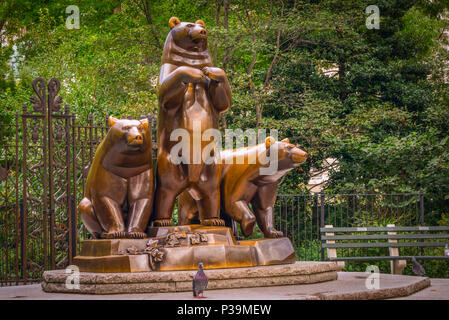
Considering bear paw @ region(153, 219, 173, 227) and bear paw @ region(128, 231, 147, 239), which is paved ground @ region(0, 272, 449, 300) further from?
bear paw @ region(153, 219, 173, 227)

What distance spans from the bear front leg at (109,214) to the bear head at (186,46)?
1.85 meters

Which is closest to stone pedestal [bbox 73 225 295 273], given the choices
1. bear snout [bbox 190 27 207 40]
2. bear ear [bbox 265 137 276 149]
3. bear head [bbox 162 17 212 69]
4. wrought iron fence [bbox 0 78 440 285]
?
bear ear [bbox 265 137 276 149]

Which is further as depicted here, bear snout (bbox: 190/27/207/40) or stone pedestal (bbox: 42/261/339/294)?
bear snout (bbox: 190/27/207/40)

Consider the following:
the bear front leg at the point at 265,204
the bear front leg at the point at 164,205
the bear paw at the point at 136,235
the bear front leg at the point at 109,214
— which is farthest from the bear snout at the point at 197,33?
the bear paw at the point at 136,235

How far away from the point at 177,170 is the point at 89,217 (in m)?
1.14

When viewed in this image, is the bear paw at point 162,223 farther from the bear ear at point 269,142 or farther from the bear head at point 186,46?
the bear head at point 186,46

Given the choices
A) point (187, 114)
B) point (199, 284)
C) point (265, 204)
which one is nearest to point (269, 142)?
point (265, 204)

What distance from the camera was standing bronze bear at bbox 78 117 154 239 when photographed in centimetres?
648

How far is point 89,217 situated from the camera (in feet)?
21.7

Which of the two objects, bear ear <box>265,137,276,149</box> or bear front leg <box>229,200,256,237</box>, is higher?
bear ear <box>265,137,276,149</box>

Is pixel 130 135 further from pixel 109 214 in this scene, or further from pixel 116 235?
pixel 116 235

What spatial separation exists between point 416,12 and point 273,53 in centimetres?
538

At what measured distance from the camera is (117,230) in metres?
6.49

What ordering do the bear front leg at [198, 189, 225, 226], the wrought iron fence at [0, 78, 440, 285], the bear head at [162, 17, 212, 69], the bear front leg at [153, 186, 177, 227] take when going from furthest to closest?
the wrought iron fence at [0, 78, 440, 285], the bear head at [162, 17, 212, 69], the bear front leg at [198, 189, 225, 226], the bear front leg at [153, 186, 177, 227]
